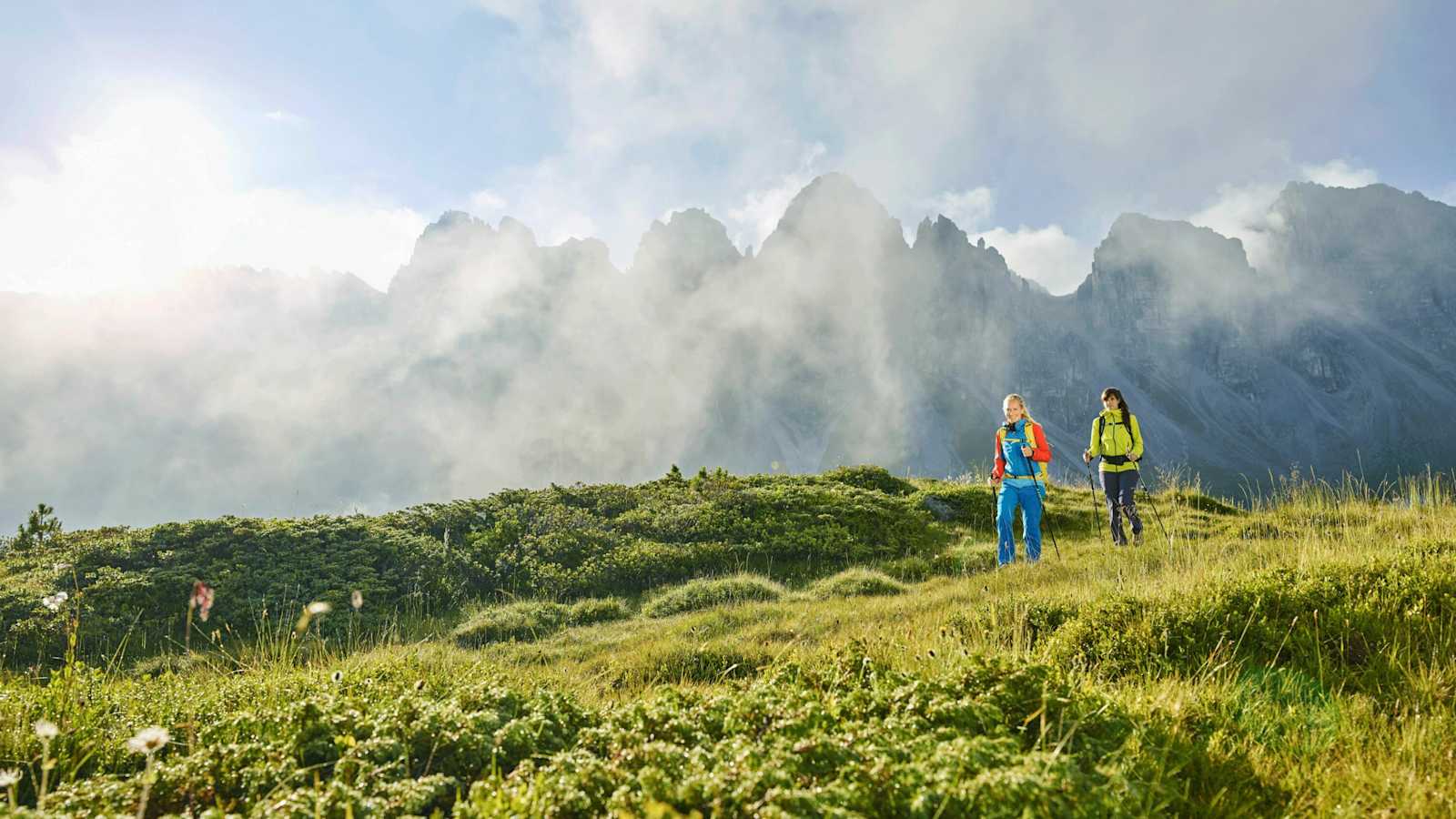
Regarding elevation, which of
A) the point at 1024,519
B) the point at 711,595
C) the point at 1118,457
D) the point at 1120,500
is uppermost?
the point at 1118,457

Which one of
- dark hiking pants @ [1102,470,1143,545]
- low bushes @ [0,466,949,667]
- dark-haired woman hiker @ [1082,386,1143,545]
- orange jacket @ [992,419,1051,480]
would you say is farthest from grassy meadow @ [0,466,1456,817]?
orange jacket @ [992,419,1051,480]

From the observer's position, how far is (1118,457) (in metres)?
14.1

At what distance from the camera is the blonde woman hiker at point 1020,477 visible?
43.0 ft

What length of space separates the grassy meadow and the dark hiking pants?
109cm

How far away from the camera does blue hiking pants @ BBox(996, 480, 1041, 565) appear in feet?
43.1

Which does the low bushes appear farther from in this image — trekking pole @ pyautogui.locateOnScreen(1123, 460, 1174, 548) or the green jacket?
trekking pole @ pyautogui.locateOnScreen(1123, 460, 1174, 548)

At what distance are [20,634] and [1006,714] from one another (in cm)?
1340

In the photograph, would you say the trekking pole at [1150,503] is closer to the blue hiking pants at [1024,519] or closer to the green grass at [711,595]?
the blue hiking pants at [1024,519]

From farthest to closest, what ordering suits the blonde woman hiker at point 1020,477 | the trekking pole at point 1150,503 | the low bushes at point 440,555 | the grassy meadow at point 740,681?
1. the blonde woman hiker at point 1020,477
2. the trekking pole at point 1150,503
3. the low bushes at point 440,555
4. the grassy meadow at point 740,681

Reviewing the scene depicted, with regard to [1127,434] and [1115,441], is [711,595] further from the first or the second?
[1127,434]

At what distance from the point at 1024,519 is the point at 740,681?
10.0 metres

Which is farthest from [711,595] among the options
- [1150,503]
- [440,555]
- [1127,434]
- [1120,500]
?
[1150,503]

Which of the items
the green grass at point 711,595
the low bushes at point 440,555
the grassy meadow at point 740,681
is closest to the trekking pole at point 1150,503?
the grassy meadow at point 740,681

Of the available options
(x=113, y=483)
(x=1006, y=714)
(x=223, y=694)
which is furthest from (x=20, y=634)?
(x=113, y=483)
